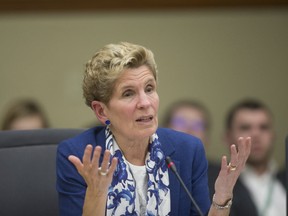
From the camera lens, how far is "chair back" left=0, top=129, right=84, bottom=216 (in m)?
2.29

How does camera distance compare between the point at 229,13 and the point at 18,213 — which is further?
the point at 229,13

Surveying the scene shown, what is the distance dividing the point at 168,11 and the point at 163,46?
0.77 feet

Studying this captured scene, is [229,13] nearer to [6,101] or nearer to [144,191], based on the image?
[6,101]

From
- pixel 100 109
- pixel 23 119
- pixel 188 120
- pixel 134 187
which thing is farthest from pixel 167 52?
pixel 134 187

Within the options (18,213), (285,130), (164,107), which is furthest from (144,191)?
(285,130)

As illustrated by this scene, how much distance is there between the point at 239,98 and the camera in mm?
4871

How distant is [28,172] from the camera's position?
2.33 meters

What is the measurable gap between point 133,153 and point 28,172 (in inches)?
13.7

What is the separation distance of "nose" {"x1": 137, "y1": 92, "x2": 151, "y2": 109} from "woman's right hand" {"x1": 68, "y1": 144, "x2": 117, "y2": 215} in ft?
0.85

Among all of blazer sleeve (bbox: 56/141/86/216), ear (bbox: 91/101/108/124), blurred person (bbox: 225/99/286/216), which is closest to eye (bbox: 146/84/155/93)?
ear (bbox: 91/101/108/124)

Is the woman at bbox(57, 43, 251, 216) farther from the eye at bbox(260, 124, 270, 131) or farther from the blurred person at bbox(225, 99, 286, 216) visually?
the eye at bbox(260, 124, 270, 131)

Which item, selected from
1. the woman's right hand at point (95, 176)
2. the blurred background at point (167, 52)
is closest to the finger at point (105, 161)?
the woman's right hand at point (95, 176)

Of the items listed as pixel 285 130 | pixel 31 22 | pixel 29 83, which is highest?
pixel 31 22

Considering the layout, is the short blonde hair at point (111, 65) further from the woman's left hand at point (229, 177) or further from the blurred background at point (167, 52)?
the blurred background at point (167, 52)
